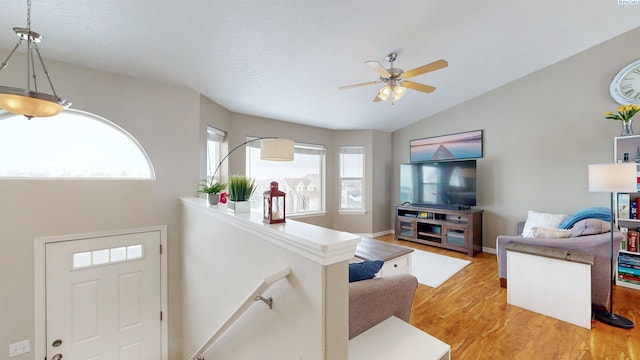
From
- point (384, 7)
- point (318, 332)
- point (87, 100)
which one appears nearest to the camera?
point (318, 332)

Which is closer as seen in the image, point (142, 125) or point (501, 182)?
point (142, 125)

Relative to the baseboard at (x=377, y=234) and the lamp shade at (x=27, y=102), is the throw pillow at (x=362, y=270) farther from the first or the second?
A: the baseboard at (x=377, y=234)

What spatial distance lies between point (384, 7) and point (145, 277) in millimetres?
3782

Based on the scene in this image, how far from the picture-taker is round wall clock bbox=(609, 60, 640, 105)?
3.27 metres

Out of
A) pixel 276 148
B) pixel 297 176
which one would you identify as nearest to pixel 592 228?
pixel 276 148

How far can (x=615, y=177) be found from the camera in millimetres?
2307

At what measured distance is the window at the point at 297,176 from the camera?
4.73m

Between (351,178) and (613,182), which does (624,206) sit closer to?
(613,182)

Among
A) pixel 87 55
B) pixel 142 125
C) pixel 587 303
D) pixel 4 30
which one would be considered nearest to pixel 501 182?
pixel 587 303

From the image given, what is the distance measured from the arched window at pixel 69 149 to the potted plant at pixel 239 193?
5.51 feet

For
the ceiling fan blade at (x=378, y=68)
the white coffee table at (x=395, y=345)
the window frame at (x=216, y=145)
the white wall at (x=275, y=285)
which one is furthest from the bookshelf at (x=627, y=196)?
the window frame at (x=216, y=145)

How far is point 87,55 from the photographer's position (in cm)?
227

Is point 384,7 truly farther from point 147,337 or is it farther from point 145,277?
point 147,337

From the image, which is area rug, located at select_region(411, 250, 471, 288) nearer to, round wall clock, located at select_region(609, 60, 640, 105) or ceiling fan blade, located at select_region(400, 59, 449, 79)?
ceiling fan blade, located at select_region(400, 59, 449, 79)
